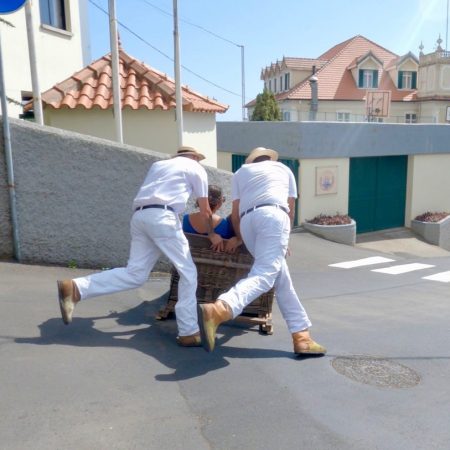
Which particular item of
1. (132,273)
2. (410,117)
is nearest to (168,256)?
(132,273)

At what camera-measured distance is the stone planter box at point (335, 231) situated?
1315 cm

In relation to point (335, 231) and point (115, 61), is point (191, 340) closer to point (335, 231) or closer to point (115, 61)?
point (115, 61)

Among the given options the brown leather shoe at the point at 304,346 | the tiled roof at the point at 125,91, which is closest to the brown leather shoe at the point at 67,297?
the brown leather shoe at the point at 304,346

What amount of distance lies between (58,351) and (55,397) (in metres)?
0.68

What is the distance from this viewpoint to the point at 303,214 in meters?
13.6

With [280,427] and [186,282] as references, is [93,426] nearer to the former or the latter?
[280,427]

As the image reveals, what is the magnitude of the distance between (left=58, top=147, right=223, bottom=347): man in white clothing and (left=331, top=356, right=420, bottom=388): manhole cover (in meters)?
1.13

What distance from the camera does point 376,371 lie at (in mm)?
3707

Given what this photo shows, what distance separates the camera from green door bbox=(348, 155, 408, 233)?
15.1 metres

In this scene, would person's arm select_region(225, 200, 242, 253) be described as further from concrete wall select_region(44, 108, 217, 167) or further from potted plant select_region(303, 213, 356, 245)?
potted plant select_region(303, 213, 356, 245)

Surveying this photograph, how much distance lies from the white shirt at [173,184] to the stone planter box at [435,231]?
1353 cm

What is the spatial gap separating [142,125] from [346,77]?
1282 inches

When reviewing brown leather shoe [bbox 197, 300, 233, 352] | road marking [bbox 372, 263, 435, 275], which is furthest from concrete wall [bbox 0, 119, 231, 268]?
road marking [bbox 372, 263, 435, 275]

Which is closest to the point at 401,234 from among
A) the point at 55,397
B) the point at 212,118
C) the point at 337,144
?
the point at 337,144
